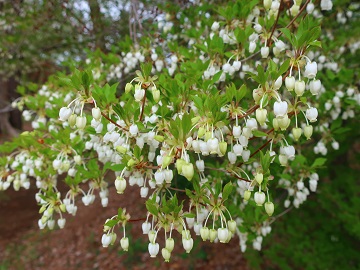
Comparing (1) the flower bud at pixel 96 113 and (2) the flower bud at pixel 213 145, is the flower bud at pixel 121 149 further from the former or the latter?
(2) the flower bud at pixel 213 145

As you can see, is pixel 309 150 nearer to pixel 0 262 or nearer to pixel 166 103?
pixel 166 103

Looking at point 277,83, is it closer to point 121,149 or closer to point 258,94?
point 258,94

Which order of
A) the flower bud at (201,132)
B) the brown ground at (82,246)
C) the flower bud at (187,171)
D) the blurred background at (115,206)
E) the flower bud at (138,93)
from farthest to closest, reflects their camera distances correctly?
the brown ground at (82,246), the blurred background at (115,206), the flower bud at (138,93), the flower bud at (201,132), the flower bud at (187,171)

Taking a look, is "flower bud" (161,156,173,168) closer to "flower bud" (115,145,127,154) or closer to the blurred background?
"flower bud" (115,145,127,154)

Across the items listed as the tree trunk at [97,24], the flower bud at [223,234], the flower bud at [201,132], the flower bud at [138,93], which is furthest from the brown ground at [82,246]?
the flower bud at [201,132]

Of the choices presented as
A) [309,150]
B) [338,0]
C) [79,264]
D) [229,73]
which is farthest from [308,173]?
[79,264]

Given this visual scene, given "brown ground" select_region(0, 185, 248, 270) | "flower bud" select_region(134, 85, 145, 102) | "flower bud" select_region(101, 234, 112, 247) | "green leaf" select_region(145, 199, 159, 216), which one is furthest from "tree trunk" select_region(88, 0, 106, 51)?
"green leaf" select_region(145, 199, 159, 216)

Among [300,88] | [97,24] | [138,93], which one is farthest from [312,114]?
[97,24]
